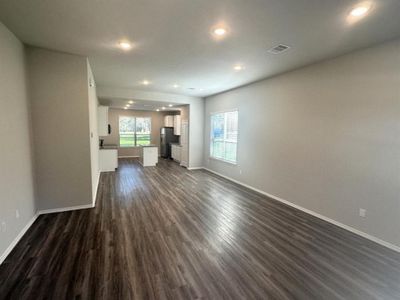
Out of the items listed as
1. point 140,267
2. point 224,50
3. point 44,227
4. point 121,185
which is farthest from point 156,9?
point 121,185

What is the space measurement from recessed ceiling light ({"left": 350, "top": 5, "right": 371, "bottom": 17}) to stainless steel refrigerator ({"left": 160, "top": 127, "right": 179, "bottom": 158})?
8.61m

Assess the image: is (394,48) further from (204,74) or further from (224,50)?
(204,74)

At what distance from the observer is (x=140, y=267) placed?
7.02ft

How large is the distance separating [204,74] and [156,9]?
8.04 feet

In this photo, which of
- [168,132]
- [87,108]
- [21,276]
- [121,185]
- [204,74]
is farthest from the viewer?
[168,132]

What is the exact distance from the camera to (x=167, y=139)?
1016 cm

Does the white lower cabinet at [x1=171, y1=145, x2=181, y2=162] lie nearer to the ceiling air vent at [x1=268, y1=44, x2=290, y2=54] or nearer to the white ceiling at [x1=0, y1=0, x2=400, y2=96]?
the white ceiling at [x1=0, y1=0, x2=400, y2=96]

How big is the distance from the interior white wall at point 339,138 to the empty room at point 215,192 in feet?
0.07

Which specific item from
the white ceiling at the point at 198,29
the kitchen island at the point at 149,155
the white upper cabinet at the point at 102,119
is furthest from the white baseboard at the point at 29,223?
the kitchen island at the point at 149,155

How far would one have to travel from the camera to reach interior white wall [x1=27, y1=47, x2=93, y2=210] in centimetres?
325

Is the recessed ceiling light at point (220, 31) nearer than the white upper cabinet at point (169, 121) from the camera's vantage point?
Yes

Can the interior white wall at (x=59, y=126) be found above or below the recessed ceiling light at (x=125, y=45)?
below

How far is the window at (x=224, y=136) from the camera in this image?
5996mm

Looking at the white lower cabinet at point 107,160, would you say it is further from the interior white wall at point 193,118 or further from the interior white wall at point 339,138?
the interior white wall at point 339,138
